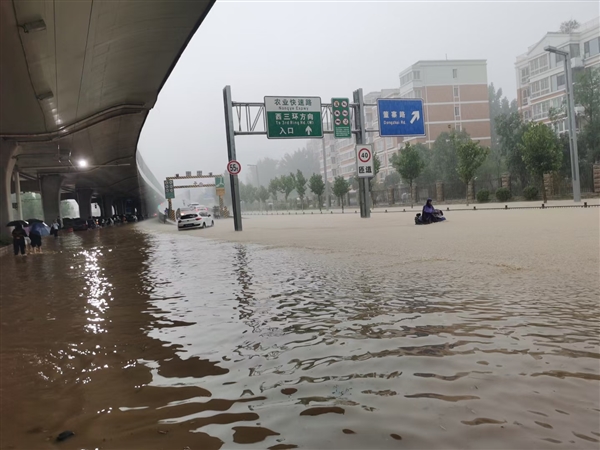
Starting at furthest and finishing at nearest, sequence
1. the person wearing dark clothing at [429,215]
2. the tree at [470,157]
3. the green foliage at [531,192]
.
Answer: the tree at [470,157] < the green foliage at [531,192] < the person wearing dark clothing at [429,215]

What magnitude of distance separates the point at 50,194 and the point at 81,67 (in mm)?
35467

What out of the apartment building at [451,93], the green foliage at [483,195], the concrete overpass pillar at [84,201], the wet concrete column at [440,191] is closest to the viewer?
the green foliage at [483,195]

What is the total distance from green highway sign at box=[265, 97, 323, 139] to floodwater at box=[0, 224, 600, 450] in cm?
1916

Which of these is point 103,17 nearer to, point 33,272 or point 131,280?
point 131,280

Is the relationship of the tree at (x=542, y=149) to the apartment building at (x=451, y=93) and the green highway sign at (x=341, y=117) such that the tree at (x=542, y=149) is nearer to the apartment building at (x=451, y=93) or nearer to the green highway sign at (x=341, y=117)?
the green highway sign at (x=341, y=117)

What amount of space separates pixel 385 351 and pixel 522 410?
129 cm

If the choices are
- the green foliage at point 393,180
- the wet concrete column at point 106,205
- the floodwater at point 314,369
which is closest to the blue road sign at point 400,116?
the floodwater at point 314,369

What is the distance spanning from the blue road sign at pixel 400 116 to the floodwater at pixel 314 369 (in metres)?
21.5

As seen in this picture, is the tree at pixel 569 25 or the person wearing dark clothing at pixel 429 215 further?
the tree at pixel 569 25

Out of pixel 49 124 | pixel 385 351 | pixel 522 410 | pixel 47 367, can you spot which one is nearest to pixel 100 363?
pixel 47 367

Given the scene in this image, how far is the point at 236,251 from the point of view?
1377cm

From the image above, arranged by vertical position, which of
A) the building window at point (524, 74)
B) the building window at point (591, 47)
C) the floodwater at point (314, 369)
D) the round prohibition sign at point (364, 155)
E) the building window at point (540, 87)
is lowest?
the floodwater at point (314, 369)

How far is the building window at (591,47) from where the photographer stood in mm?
48281

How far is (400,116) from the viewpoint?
27.1m
